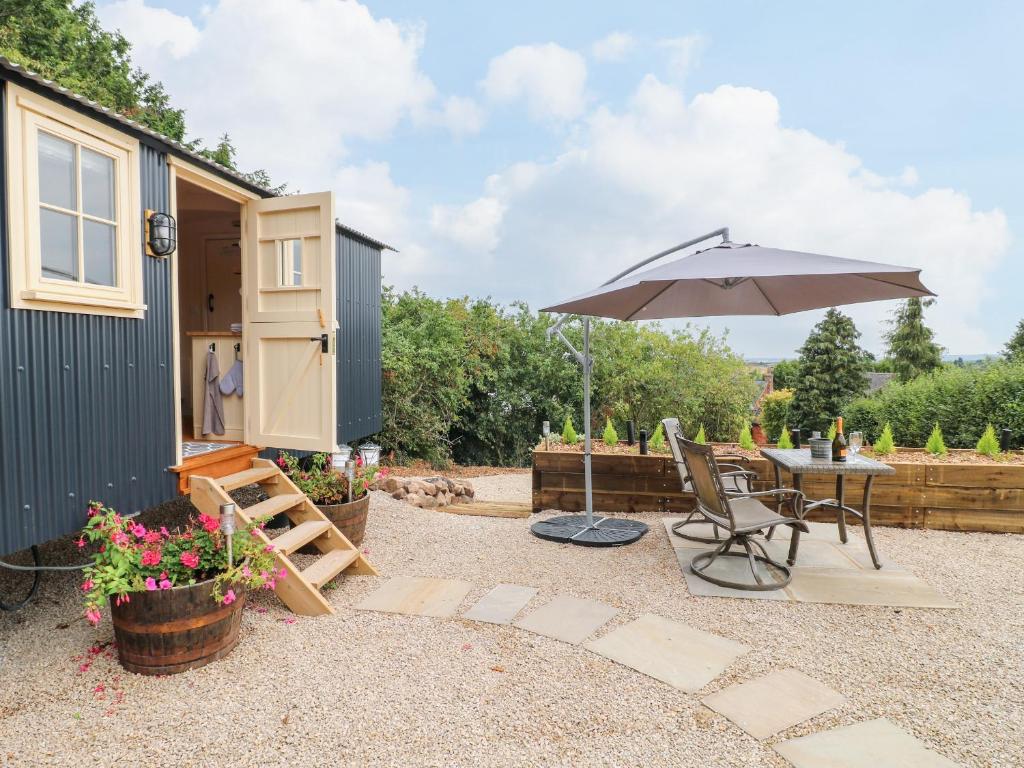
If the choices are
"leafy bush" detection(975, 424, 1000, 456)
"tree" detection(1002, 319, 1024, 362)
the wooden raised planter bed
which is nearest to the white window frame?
the wooden raised planter bed

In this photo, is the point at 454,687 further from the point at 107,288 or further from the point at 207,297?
the point at 207,297

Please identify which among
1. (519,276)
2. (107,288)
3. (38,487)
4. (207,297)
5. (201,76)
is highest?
(201,76)

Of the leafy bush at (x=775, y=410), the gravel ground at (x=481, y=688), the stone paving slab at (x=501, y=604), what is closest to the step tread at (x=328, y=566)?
the gravel ground at (x=481, y=688)

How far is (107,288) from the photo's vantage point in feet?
10.9

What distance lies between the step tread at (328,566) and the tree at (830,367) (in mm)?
24572

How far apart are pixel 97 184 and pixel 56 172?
0.88 feet

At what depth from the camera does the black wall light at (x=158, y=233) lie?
11.9 ft

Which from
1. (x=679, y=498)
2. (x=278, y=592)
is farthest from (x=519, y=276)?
(x=278, y=592)

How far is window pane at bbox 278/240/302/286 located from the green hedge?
7149 millimetres

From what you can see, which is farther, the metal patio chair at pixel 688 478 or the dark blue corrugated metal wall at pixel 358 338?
the dark blue corrugated metal wall at pixel 358 338

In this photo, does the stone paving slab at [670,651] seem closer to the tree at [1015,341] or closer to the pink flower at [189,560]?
the pink flower at [189,560]

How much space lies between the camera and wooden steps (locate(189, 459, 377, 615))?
3.29 metres

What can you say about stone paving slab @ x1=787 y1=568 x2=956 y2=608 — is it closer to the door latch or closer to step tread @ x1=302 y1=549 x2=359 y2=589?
step tread @ x1=302 y1=549 x2=359 y2=589

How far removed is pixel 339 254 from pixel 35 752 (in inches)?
173
